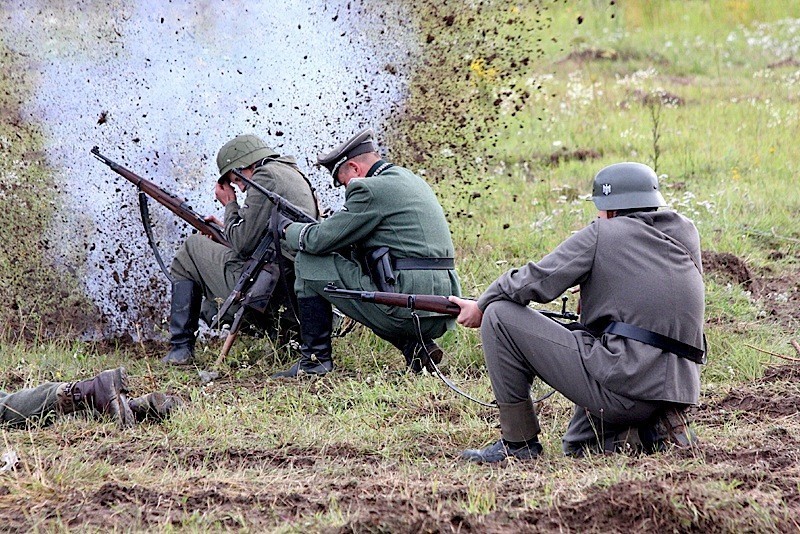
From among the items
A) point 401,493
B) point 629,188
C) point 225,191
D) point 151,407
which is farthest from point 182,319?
point 629,188

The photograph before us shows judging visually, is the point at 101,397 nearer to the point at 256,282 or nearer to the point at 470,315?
the point at 256,282

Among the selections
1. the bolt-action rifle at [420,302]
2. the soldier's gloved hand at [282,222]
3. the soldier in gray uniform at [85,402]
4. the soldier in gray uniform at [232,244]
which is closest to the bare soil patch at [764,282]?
the bolt-action rifle at [420,302]

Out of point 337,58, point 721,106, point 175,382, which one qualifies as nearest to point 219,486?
point 175,382

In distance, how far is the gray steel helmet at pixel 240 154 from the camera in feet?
22.8

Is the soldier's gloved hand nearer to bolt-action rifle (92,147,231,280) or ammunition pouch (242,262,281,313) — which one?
ammunition pouch (242,262,281,313)

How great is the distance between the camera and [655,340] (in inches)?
179

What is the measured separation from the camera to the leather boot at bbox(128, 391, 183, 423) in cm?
565

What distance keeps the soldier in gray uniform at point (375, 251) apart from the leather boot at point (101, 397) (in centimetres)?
134

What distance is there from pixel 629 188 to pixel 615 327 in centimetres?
63

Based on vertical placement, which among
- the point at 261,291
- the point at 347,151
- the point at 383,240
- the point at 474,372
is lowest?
the point at 474,372

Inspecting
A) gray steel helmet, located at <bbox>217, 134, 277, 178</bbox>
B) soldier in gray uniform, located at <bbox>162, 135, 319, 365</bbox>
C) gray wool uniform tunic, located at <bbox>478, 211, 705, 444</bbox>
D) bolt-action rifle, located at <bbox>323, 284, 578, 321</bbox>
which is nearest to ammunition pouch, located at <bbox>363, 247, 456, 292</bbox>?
bolt-action rifle, located at <bbox>323, 284, 578, 321</bbox>

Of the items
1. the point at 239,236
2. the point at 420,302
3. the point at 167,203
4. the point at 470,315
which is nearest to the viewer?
the point at 470,315

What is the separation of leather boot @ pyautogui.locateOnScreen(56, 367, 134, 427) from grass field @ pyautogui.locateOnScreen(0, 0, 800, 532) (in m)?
0.10

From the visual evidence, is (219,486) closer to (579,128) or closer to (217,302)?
(217,302)
